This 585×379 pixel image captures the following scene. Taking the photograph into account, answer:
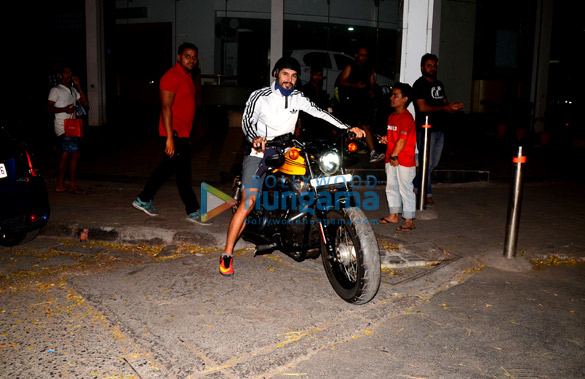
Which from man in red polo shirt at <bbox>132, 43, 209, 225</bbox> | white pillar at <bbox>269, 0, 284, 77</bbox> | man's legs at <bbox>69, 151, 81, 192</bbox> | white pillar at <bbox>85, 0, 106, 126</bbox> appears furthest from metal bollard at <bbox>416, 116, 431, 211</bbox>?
white pillar at <bbox>85, 0, 106, 126</bbox>

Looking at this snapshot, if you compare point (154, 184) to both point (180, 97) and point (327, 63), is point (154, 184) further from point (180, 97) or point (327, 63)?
point (327, 63)

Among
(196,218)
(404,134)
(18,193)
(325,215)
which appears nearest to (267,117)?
(325,215)

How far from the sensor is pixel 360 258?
13.5 feet

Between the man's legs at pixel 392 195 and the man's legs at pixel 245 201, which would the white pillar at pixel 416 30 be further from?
the man's legs at pixel 245 201

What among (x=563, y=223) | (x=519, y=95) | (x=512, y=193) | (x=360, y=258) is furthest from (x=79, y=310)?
(x=519, y=95)

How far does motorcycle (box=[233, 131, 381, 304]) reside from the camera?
419cm

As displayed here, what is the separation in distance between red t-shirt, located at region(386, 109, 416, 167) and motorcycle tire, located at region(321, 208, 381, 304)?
217 centimetres

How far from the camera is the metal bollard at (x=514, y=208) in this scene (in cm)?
550

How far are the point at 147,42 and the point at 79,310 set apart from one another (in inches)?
795

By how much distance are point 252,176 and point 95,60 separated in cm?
1320

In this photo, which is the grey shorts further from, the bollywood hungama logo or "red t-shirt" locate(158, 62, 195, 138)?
"red t-shirt" locate(158, 62, 195, 138)

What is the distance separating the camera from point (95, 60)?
16344 millimetres

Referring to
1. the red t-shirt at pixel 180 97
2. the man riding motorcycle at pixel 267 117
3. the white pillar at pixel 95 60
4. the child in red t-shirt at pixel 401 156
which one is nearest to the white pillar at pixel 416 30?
Answer: the child in red t-shirt at pixel 401 156

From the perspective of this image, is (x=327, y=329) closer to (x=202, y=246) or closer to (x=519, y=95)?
(x=202, y=246)
